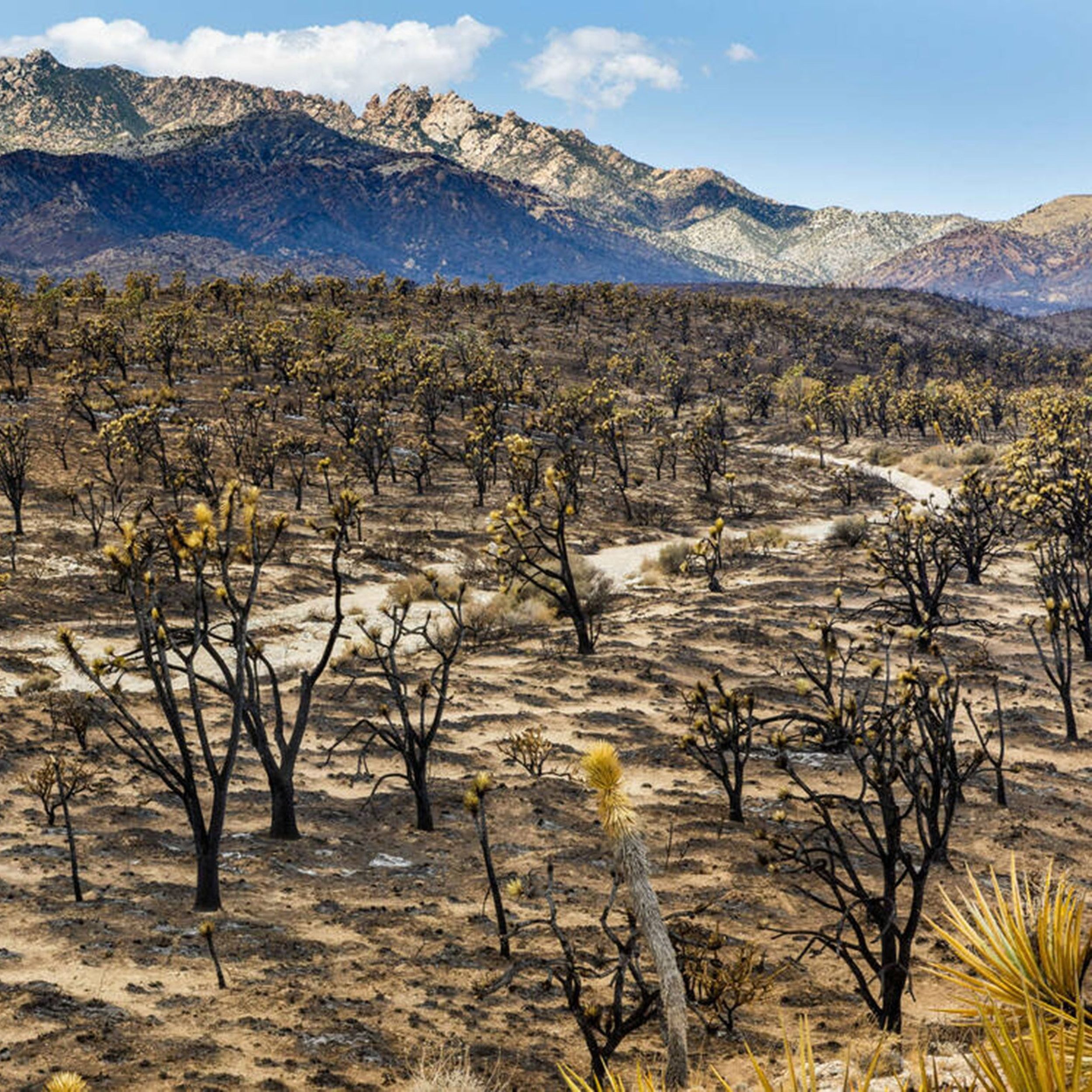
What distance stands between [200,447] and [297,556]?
35.9 feet

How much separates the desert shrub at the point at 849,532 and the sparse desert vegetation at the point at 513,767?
172 millimetres

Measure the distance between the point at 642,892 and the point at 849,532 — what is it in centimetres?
3356

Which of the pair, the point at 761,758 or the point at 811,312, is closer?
the point at 761,758

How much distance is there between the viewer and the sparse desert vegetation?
760 cm

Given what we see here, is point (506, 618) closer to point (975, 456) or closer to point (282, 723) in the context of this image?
point (282, 723)

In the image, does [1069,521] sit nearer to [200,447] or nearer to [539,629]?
[539,629]

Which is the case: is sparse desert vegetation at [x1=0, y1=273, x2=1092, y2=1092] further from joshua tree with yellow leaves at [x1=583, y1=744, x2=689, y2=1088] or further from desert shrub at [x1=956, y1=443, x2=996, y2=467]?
desert shrub at [x1=956, y1=443, x2=996, y2=467]

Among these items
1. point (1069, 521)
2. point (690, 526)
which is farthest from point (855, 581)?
point (690, 526)

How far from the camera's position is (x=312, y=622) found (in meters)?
28.3

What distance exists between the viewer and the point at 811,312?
143 metres

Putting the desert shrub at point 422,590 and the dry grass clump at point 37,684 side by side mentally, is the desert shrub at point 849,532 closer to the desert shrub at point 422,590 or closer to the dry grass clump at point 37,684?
the desert shrub at point 422,590

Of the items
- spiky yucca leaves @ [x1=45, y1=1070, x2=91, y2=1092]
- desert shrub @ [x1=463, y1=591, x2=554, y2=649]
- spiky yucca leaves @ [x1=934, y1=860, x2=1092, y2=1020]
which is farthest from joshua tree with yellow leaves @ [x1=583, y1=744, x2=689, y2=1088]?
desert shrub @ [x1=463, y1=591, x2=554, y2=649]

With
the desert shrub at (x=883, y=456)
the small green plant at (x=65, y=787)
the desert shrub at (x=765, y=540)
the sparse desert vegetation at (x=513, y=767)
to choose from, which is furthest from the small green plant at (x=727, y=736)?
the desert shrub at (x=883, y=456)

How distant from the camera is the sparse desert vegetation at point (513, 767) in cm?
760
